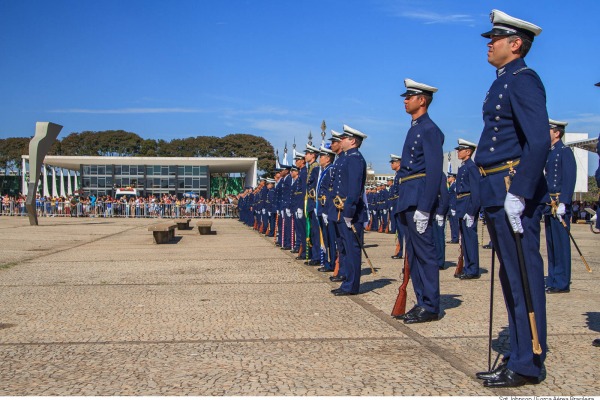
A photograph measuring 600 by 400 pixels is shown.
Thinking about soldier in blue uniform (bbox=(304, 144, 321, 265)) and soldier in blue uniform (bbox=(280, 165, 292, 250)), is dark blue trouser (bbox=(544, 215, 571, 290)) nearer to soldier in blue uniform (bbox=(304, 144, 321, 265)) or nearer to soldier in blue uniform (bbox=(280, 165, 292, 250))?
soldier in blue uniform (bbox=(304, 144, 321, 265))

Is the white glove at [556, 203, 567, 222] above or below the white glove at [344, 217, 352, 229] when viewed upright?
above

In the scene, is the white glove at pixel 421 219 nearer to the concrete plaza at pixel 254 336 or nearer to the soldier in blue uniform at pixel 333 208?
the concrete plaza at pixel 254 336

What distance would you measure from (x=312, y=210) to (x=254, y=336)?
6.48 m

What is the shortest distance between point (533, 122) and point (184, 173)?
Result: 5833 centimetres

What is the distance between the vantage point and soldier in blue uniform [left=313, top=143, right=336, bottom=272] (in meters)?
10.5

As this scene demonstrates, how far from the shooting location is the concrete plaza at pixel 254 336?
14.4 feet

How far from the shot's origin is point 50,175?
72.8 meters

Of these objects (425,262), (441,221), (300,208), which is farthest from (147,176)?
(425,262)

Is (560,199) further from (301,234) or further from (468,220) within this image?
(301,234)

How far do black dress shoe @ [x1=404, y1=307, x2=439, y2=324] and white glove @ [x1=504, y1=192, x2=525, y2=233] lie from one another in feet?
7.89

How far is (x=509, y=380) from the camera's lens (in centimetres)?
432

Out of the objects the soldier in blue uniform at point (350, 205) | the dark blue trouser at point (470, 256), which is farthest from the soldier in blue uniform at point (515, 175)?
the dark blue trouser at point (470, 256)

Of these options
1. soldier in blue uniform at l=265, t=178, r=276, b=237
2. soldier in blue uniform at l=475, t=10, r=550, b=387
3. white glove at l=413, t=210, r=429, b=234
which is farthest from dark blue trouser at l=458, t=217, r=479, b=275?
soldier in blue uniform at l=265, t=178, r=276, b=237

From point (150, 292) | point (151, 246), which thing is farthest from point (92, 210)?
point (150, 292)
